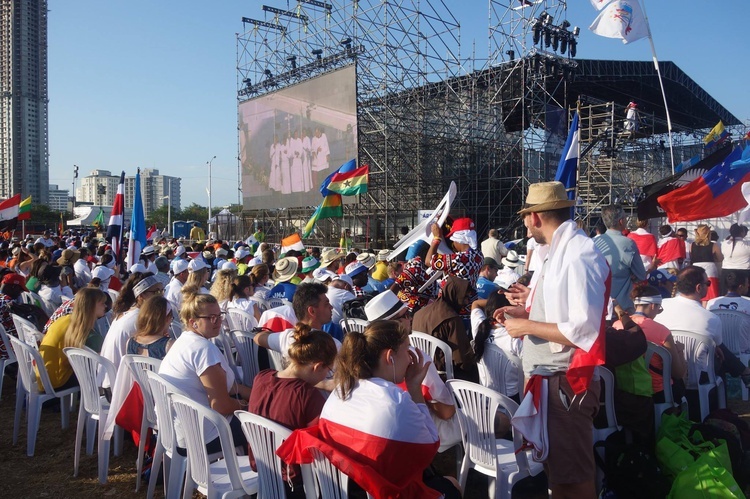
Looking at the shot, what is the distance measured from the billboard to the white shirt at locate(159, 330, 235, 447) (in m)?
17.3

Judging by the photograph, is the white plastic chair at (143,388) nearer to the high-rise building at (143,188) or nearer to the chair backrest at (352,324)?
the chair backrest at (352,324)

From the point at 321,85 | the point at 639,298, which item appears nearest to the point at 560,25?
the point at 321,85

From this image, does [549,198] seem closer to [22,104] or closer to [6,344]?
[6,344]

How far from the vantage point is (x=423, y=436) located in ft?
7.14

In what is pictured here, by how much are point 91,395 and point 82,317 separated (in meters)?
0.65

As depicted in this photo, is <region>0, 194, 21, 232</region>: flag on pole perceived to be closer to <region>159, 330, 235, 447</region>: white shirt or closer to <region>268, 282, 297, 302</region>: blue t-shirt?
<region>268, 282, 297, 302</region>: blue t-shirt

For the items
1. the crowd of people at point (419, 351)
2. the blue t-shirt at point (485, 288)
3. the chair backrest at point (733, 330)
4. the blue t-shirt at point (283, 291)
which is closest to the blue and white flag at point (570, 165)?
the crowd of people at point (419, 351)

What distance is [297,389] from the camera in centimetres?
260

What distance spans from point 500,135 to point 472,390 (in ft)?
71.2

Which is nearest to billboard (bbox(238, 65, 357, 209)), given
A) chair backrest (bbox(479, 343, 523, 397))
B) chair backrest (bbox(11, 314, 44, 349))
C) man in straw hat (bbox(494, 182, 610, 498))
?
chair backrest (bbox(11, 314, 44, 349))

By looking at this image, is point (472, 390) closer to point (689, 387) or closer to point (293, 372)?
point (293, 372)

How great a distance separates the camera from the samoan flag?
6125 millimetres

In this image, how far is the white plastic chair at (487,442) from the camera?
9.43ft

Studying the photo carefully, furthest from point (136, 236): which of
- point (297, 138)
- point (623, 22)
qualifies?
point (297, 138)
